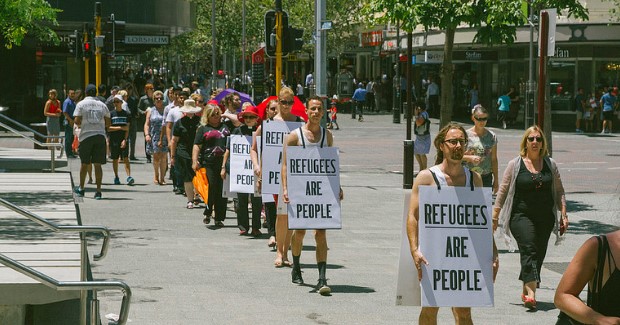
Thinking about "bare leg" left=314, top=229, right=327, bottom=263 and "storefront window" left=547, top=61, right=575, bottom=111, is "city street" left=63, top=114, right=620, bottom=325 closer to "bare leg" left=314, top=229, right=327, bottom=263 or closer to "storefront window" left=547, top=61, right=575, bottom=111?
"bare leg" left=314, top=229, right=327, bottom=263

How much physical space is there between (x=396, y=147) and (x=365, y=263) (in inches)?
867

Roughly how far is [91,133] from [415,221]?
11910 millimetres

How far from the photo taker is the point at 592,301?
13.6 ft

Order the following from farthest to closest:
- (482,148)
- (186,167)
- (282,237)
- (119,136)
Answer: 1. (119,136)
2. (186,167)
3. (482,148)
4. (282,237)

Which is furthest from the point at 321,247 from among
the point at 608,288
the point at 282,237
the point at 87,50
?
the point at 87,50

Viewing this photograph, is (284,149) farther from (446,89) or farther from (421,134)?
(421,134)

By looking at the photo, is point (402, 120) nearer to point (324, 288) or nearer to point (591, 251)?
point (324, 288)

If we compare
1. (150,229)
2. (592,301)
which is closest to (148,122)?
(150,229)

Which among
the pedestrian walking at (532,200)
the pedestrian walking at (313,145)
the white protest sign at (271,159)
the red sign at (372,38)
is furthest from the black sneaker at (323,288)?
the red sign at (372,38)

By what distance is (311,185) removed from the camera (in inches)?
441

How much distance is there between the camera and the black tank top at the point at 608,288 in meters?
4.05

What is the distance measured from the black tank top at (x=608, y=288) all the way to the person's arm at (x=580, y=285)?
0.03 metres

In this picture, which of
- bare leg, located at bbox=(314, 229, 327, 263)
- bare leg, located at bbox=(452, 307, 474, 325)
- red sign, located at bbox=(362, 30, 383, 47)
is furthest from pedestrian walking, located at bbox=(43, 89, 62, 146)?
red sign, located at bbox=(362, 30, 383, 47)

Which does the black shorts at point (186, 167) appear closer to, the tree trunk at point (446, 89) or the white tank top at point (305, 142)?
the tree trunk at point (446, 89)
